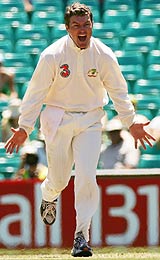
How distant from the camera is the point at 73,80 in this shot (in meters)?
5.79

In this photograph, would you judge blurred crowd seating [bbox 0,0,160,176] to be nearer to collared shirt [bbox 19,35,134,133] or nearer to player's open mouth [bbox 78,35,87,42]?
collared shirt [bbox 19,35,134,133]

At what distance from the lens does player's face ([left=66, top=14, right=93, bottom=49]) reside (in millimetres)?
5637

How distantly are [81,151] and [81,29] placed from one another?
30.2 inches

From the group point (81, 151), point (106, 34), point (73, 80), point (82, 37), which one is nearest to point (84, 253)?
point (81, 151)

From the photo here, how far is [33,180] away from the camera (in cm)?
775

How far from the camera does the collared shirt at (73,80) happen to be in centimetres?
576

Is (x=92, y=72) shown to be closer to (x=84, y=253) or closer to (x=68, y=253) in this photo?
(x=84, y=253)

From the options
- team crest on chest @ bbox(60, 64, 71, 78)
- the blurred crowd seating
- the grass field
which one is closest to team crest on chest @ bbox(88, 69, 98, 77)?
team crest on chest @ bbox(60, 64, 71, 78)

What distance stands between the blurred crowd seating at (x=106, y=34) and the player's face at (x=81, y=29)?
4361 millimetres

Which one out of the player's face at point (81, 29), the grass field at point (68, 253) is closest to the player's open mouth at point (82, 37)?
the player's face at point (81, 29)

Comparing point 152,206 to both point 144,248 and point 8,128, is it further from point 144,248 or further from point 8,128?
point 8,128

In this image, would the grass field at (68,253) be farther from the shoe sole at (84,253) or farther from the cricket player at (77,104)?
the cricket player at (77,104)

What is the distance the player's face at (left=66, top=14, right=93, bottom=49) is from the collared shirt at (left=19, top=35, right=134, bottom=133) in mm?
73

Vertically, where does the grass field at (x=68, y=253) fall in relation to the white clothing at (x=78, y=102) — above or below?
below
